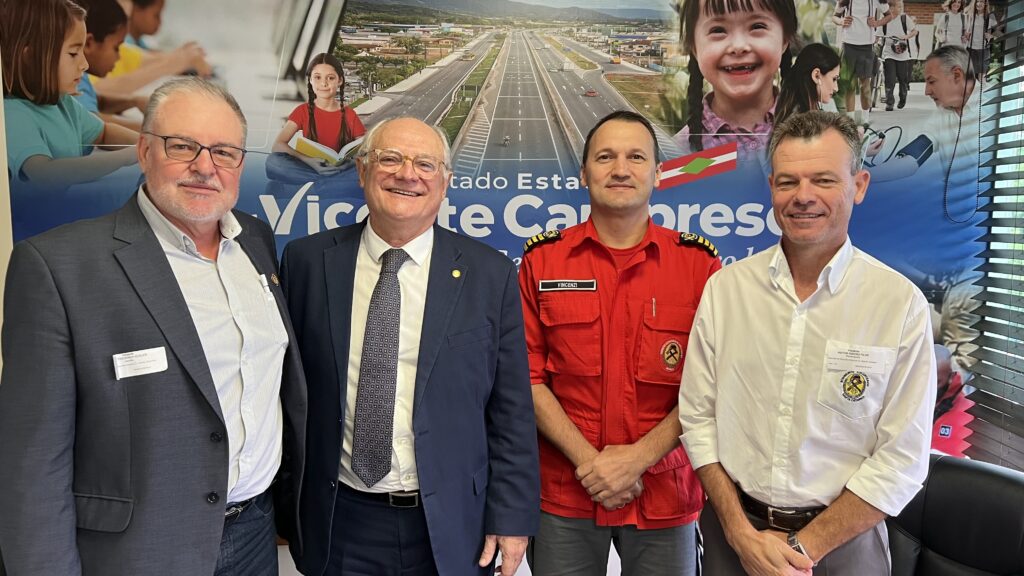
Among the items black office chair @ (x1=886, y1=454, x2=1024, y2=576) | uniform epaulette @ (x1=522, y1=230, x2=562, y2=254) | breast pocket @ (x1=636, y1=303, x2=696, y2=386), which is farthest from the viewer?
uniform epaulette @ (x1=522, y1=230, x2=562, y2=254)

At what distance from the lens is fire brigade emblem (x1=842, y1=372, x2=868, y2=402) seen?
146cm

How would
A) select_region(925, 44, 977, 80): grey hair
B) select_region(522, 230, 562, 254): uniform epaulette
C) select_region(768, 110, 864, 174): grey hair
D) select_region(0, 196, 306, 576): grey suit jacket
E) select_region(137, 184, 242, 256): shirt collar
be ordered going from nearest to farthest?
select_region(0, 196, 306, 576): grey suit jacket < select_region(137, 184, 242, 256): shirt collar < select_region(768, 110, 864, 174): grey hair < select_region(522, 230, 562, 254): uniform epaulette < select_region(925, 44, 977, 80): grey hair

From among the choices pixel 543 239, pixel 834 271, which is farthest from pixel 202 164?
pixel 834 271

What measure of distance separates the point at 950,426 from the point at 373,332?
2.76 metres

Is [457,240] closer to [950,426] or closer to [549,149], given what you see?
[549,149]

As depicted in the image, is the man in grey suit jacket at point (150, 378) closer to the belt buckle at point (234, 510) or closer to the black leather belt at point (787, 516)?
the belt buckle at point (234, 510)

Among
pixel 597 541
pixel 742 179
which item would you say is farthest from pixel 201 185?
pixel 742 179

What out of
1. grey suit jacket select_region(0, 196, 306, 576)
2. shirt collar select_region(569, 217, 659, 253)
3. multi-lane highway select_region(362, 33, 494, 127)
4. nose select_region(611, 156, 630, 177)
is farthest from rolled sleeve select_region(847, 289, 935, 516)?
multi-lane highway select_region(362, 33, 494, 127)

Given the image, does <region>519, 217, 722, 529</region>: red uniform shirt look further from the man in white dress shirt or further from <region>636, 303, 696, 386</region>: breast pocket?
the man in white dress shirt

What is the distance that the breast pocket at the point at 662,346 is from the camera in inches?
75.0

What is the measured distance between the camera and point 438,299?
1.66 metres

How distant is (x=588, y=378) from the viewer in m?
1.95

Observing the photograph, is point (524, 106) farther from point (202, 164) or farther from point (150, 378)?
point (150, 378)

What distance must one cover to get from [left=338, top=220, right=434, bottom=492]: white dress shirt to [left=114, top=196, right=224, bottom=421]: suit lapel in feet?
1.22
